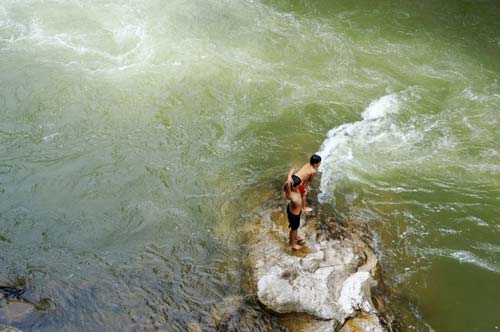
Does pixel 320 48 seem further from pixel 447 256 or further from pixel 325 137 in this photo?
pixel 447 256

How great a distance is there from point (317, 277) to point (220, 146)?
11.2 feet

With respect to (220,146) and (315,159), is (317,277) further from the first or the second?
(220,146)

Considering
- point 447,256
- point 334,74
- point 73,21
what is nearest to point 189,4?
point 73,21

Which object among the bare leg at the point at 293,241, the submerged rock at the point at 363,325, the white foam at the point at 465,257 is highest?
the bare leg at the point at 293,241

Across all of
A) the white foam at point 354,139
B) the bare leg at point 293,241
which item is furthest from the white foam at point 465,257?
the bare leg at point 293,241

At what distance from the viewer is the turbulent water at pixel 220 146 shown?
582 centimetres

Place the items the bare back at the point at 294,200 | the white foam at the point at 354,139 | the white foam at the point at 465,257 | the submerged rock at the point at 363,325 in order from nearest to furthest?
the submerged rock at the point at 363,325
the bare back at the point at 294,200
the white foam at the point at 465,257
the white foam at the point at 354,139

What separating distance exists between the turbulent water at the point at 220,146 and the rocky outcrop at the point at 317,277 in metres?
0.29

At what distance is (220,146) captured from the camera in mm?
8008

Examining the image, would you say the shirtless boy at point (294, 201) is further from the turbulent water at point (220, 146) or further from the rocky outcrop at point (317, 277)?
the turbulent water at point (220, 146)

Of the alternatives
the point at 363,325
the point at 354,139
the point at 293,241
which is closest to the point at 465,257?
the point at 363,325

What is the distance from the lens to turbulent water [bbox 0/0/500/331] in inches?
229

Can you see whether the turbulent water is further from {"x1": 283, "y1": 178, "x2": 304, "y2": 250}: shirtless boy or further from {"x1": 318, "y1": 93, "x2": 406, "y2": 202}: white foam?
{"x1": 283, "y1": 178, "x2": 304, "y2": 250}: shirtless boy

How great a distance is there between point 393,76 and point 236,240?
5876mm
